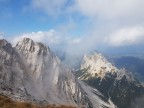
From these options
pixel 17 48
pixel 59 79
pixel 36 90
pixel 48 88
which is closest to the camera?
pixel 36 90

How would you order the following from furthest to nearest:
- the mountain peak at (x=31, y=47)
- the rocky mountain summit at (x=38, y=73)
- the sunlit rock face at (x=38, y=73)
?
the mountain peak at (x=31, y=47) → the rocky mountain summit at (x=38, y=73) → the sunlit rock face at (x=38, y=73)

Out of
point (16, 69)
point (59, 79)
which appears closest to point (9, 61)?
point (16, 69)

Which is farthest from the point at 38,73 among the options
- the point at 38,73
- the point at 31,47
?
the point at 31,47

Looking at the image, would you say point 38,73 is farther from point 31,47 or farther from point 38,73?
point 31,47

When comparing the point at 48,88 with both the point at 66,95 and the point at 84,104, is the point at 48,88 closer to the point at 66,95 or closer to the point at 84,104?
the point at 66,95

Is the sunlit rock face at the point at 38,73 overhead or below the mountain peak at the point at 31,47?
below

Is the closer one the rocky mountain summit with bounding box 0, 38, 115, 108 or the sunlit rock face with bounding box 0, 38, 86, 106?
the sunlit rock face with bounding box 0, 38, 86, 106

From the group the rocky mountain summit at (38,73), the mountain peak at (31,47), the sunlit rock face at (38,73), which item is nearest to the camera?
the sunlit rock face at (38,73)

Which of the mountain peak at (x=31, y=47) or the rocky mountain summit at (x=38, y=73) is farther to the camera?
the mountain peak at (x=31, y=47)
